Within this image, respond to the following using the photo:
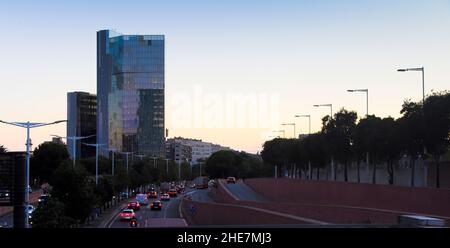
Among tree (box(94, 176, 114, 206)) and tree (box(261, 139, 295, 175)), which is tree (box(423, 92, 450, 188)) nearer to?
tree (box(94, 176, 114, 206))

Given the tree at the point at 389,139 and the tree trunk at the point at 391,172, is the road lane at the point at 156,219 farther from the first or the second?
the tree trunk at the point at 391,172

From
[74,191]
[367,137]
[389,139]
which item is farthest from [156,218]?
[367,137]

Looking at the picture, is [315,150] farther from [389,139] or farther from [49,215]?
[49,215]

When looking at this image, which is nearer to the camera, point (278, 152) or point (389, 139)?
point (389, 139)

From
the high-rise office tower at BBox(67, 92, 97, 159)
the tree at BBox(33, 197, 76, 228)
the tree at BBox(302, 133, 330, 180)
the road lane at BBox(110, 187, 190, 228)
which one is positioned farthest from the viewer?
the tree at BBox(302, 133, 330, 180)

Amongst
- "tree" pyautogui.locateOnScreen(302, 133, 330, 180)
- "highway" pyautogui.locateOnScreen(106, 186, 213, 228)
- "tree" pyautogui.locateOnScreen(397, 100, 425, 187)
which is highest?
"tree" pyautogui.locateOnScreen(397, 100, 425, 187)

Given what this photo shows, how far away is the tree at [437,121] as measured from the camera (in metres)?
41.3

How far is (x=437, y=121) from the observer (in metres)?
41.8

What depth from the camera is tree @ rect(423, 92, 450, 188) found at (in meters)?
41.3

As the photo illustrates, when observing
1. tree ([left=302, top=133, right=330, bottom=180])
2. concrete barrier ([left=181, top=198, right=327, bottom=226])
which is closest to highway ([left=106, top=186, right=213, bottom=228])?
concrete barrier ([left=181, top=198, right=327, bottom=226])

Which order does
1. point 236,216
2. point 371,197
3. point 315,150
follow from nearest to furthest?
point 236,216 → point 371,197 → point 315,150

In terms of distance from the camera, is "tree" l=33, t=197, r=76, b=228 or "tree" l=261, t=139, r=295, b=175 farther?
"tree" l=261, t=139, r=295, b=175
